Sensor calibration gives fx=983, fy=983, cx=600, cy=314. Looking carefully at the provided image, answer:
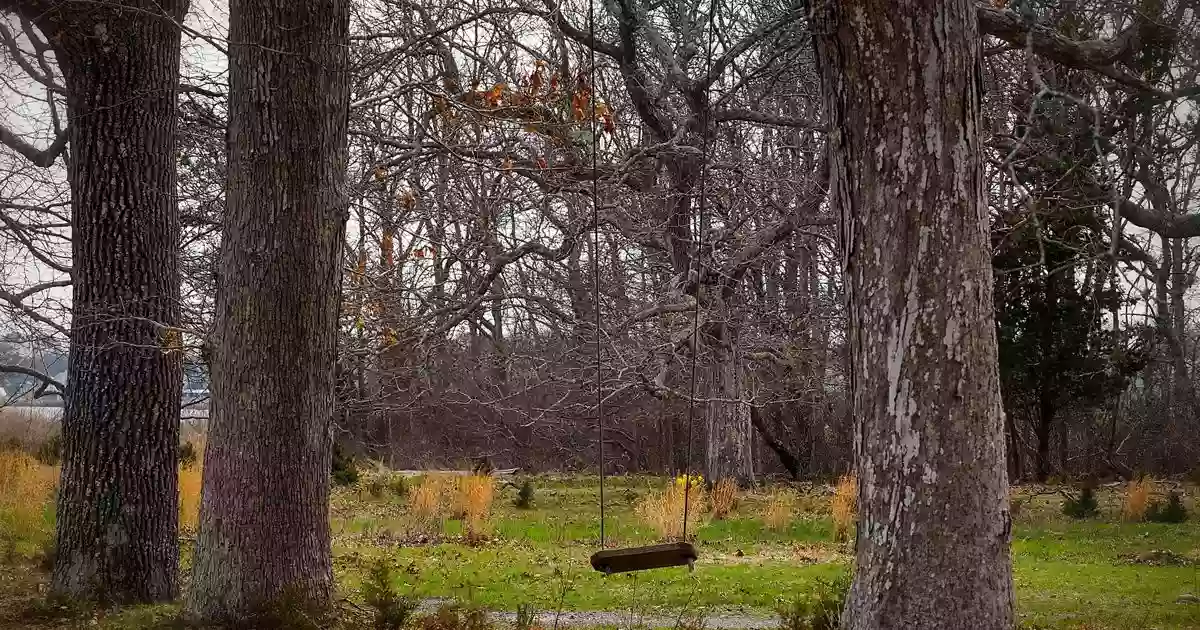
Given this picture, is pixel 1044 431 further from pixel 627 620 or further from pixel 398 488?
pixel 627 620

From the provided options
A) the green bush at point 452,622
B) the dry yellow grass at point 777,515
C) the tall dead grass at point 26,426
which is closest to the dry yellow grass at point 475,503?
the dry yellow grass at point 777,515

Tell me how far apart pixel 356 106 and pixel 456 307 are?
14.7 ft

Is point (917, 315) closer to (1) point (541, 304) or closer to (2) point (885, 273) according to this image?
(2) point (885, 273)

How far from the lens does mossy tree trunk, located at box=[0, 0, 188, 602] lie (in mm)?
5773

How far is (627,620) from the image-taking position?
6.13 metres

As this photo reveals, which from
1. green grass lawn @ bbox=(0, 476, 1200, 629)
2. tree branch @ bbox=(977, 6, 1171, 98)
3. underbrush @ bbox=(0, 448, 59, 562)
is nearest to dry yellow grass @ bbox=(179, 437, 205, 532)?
underbrush @ bbox=(0, 448, 59, 562)

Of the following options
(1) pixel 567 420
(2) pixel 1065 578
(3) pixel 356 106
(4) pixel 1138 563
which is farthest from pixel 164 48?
(1) pixel 567 420

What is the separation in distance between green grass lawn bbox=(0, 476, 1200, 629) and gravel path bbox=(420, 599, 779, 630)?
15 cm

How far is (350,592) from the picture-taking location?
6.75 metres

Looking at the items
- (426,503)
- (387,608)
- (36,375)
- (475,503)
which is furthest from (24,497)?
(387,608)

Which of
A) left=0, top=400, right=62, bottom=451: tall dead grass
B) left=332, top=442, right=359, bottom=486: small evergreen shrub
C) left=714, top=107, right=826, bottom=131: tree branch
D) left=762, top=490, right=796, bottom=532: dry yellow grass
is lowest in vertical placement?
left=762, top=490, right=796, bottom=532: dry yellow grass

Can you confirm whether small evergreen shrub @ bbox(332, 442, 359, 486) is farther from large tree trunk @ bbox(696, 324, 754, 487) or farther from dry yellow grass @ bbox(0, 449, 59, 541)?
large tree trunk @ bbox(696, 324, 754, 487)

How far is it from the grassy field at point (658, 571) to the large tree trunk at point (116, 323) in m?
0.42

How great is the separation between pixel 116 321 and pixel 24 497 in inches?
182
